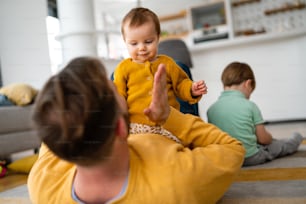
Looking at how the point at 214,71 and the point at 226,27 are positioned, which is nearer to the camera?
the point at 214,71

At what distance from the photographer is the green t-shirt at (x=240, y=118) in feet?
3.34

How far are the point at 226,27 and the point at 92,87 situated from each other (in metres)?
2.79

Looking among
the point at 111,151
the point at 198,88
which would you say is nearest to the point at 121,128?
the point at 111,151

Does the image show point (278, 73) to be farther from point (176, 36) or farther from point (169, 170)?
point (169, 170)

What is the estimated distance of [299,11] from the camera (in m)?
2.62

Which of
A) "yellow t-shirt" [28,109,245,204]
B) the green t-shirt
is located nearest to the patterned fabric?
"yellow t-shirt" [28,109,245,204]

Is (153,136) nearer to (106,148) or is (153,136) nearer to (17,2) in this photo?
(106,148)

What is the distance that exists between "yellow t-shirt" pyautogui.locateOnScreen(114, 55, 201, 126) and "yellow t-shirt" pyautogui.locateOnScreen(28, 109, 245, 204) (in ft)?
0.34

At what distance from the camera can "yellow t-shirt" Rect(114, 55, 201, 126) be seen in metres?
0.64

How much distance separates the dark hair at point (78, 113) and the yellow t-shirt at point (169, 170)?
0.10m

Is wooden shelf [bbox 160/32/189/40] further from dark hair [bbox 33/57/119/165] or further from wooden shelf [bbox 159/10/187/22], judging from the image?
dark hair [bbox 33/57/119/165]


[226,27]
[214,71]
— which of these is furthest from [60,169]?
[226,27]

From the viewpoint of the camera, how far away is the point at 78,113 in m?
0.34

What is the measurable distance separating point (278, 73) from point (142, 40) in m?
1.86
